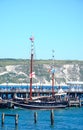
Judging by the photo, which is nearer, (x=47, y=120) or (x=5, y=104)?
(x=47, y=120)

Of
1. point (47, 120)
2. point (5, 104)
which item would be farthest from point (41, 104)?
point (47, 120)

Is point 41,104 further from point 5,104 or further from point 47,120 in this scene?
point 47,120

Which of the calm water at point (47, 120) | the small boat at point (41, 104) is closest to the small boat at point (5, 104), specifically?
the small boat at point (41, 104)

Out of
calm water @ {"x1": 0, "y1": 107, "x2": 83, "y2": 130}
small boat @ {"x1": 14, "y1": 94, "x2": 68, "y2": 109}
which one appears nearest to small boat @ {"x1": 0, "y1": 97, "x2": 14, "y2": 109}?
small boat @ {"x1": 14, "y1": 94, "x2": 68, "y2": 109}

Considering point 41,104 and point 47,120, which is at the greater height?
point 41,104

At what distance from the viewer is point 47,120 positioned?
370 feet

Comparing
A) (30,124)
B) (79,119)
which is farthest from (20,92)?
(30,124)

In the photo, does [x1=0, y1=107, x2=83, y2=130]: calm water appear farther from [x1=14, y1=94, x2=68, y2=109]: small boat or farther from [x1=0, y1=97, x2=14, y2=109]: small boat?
[x1=0, y1=97, x2=14, y2=109]: small boat

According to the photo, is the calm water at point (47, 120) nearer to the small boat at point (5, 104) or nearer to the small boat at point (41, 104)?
the small boat at point (41, 104)

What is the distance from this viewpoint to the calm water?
9988 centimetres

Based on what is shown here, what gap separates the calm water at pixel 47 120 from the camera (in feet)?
328

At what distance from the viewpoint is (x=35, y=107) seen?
447ft

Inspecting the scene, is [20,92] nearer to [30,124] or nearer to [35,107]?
[35,107]

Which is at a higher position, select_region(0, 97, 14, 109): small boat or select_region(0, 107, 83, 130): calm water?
select_region(0, 97, 14, 109): small boat
